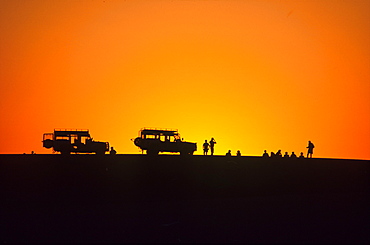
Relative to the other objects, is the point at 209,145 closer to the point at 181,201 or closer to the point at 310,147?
the point at 310,147

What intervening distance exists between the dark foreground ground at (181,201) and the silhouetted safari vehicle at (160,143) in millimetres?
10287

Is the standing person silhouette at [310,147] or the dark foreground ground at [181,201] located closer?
the dark foreground ground at [181,201]

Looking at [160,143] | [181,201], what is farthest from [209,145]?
[181,201]

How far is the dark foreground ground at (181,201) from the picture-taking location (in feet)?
68.8

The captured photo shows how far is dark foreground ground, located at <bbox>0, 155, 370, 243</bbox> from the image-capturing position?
20984 mm

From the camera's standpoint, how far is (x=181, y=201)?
3014 centimetres

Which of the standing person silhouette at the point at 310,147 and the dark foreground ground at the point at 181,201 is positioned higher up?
the standing person silhouette at the point at 310,147

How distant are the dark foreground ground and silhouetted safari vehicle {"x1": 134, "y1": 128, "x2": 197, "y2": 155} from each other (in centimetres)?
1029

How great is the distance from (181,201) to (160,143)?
32809 mm

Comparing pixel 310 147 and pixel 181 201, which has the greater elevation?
pixel 310 147

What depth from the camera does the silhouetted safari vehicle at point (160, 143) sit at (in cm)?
6278

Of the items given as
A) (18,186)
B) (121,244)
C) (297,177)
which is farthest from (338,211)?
(18,186)

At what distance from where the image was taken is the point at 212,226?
73.3ft

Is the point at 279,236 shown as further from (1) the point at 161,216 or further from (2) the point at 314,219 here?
(1) the point at 161,216
